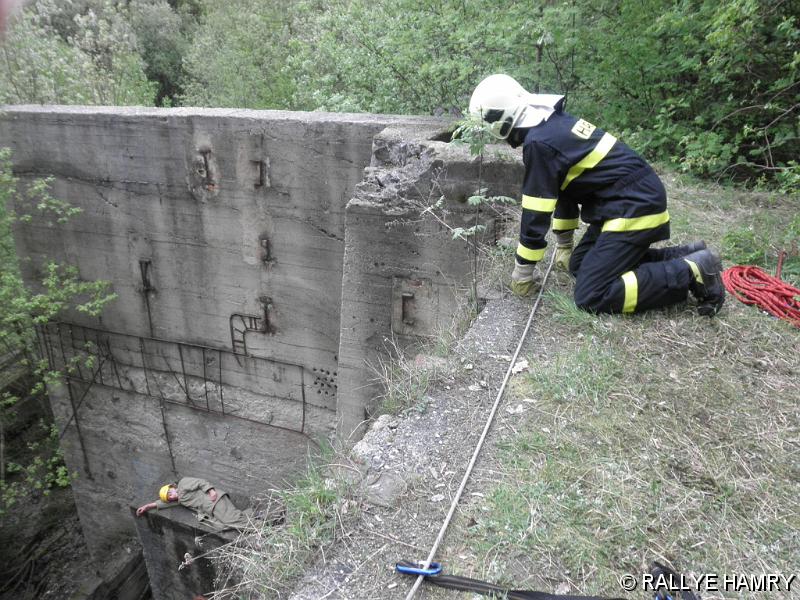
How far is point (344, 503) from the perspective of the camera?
2328 mm

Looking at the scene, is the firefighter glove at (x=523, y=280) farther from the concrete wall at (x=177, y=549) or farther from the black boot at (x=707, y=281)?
the concrete wall at (x=177, y=549)

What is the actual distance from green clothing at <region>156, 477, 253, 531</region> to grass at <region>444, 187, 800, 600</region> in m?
4.77

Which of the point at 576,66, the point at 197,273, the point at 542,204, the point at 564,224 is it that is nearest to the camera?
the point at 542,204

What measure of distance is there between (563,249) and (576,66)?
4.40m

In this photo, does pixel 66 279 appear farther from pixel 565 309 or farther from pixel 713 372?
pixel 713 372

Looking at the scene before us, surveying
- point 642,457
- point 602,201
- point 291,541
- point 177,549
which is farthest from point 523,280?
point 177,549

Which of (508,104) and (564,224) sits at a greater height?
(508,104)

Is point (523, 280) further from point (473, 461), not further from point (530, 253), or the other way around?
point (473, 461)

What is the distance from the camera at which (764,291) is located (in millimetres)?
3580

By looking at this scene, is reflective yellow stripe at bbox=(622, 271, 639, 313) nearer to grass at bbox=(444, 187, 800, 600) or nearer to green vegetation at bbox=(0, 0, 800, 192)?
grass at bbox=(444, 187, 800, 600)

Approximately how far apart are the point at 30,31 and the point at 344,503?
477 inches

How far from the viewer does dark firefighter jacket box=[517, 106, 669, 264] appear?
10.7 feet

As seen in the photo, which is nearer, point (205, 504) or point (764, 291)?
point (764, 291)

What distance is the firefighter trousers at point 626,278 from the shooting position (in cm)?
327
